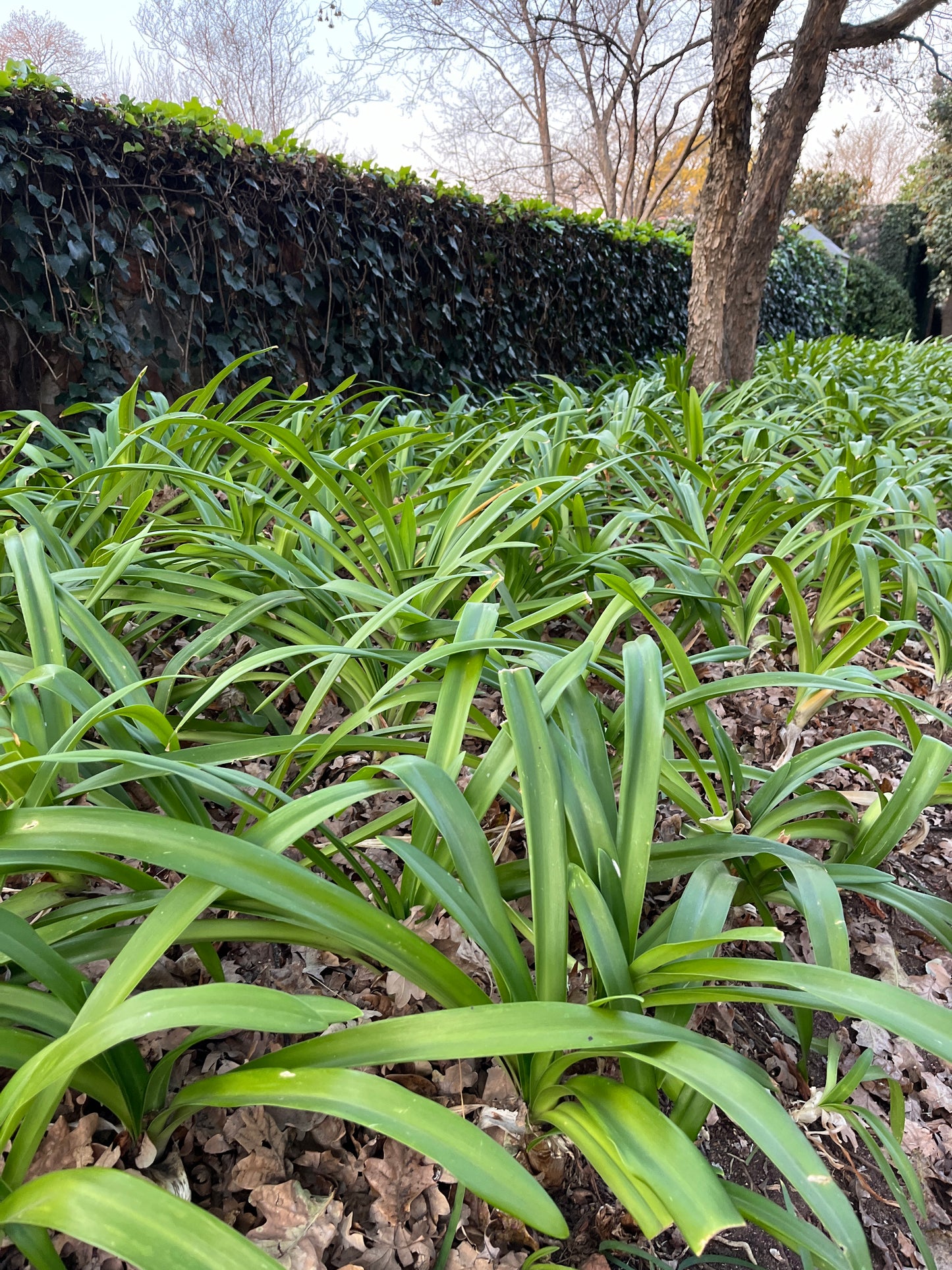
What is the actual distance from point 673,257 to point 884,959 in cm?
750

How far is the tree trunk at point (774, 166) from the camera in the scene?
3.97 metres

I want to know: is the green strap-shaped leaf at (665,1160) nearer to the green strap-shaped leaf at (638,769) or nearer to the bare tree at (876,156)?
the green strap-shaped leaf at (638,769)

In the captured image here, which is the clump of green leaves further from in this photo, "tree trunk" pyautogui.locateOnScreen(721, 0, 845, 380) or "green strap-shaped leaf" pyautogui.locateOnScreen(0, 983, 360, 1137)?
"tree trunk" pyautogui.locateOnScreen(721, 0, 845, 380)

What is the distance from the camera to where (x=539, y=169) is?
17.7 meters

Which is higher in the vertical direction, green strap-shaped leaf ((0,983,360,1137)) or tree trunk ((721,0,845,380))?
tree trunk ((721,0,845,380))

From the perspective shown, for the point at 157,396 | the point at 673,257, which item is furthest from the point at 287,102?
the point at 157,396

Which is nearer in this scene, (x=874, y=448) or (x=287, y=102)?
Answer: (x=874, y=448)

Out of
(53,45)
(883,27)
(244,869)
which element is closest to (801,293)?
(883,27)

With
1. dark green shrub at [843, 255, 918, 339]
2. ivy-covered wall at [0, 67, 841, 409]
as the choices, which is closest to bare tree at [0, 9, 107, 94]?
ivy-covered wall at [0, 67, 841, 409]

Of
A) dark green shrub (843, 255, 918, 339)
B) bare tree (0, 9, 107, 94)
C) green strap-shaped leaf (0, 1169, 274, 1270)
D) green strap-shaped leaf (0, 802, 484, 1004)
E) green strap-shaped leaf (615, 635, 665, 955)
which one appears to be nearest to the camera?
green strap-shaped leaf (0, 1169, 274, 1270)

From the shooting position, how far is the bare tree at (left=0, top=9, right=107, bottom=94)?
15.3 metres

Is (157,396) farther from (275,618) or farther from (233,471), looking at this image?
(275,618)

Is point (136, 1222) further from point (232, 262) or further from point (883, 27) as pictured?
point (883, 27)

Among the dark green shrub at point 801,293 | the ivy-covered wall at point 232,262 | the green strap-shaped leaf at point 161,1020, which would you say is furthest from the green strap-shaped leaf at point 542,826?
the dark green shrub at point 801,293
